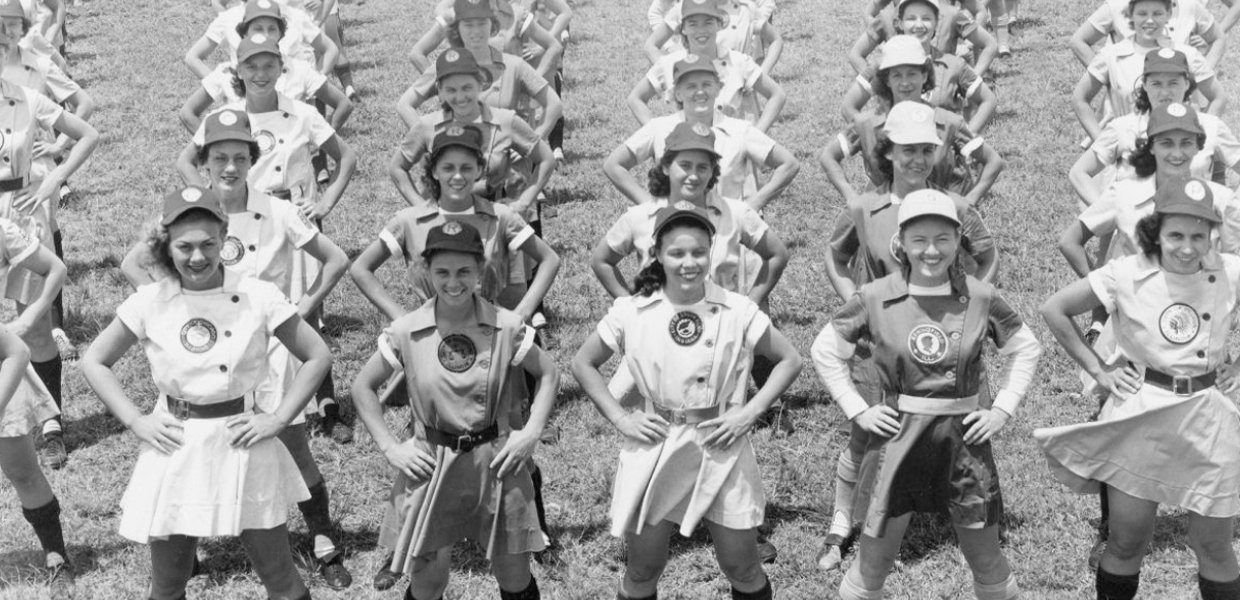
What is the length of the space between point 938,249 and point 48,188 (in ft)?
19.9

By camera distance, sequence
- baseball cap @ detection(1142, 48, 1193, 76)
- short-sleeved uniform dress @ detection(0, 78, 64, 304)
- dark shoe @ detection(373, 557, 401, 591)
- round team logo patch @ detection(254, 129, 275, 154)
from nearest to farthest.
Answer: dark shoe @ detection(373, 557, 401, 591)
baseball cap @ detection(1142, 48, 1193, 76)
round team logo patch @ detection(254, 129, 275, 154)
short-sleeved uniform dress @ detection(0, 78, 64, 304)

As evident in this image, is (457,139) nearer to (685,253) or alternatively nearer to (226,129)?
(226,129)

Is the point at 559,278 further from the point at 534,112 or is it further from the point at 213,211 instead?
the point at 213,211

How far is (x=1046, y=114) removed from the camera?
53.5 feet

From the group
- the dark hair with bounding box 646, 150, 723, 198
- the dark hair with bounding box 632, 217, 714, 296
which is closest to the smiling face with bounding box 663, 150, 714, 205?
the dark hair with bounding box 646, 150, 723, 198

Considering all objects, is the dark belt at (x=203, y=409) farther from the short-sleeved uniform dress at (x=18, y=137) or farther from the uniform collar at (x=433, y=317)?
the short-sleeved uniform dress at (x=18, y=137)

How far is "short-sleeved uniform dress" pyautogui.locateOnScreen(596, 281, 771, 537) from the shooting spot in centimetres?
638

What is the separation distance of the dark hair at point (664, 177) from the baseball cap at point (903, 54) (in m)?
1.64

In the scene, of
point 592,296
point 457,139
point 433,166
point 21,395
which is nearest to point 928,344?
point 457,139

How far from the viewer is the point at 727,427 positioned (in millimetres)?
6352

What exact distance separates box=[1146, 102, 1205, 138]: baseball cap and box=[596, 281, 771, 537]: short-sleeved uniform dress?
112 inches

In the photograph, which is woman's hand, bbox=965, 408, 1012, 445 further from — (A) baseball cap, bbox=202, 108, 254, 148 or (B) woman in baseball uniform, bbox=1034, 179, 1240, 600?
(A) baseball cap, bbox=202, 108, 254, 148

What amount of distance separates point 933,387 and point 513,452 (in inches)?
71.1

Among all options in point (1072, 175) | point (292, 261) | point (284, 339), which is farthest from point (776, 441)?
point (284, 339)
